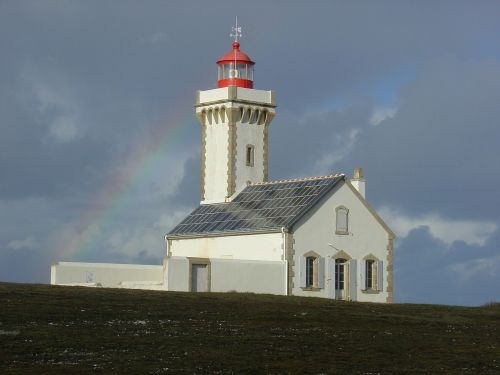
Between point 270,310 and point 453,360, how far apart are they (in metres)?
10.4

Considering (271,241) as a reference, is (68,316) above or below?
below

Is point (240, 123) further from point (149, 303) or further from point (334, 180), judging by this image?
point (149, 303)

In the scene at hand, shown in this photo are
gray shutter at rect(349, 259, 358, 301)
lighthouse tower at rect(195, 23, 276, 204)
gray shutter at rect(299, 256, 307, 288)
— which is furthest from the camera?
lighthouse tower at rect(195, 23, 276, 204)

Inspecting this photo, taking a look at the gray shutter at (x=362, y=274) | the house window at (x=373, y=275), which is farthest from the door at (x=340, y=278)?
the house window at (x=373, y=275)

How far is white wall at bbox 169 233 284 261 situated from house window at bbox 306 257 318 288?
147 cm

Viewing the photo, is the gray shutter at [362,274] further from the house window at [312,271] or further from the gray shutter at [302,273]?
the gray shutter at [302,273]

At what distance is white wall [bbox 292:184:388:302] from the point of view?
5200 centimetres

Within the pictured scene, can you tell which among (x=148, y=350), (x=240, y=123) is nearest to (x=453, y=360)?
(x=148, y=350)

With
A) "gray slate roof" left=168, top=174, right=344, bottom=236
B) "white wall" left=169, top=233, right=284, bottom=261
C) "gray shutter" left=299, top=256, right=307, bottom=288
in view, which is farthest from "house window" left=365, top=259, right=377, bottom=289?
"white wall" left=169, top=233, right=284, bottom=261

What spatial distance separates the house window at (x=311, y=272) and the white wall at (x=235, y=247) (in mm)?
1468

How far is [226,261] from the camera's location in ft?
163

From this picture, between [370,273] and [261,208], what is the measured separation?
5995mm

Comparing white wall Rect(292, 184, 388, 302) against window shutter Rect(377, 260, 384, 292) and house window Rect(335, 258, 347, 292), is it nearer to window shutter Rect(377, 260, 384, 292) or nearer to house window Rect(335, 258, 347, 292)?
window shutter Rect(377, 260, 384, 292)

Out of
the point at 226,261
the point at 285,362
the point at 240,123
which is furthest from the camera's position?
the point at 240,123
